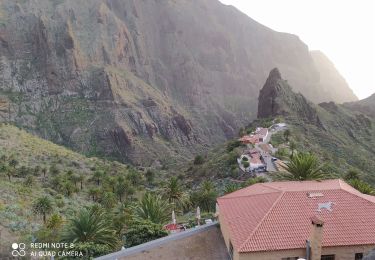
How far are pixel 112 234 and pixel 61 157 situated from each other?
62.8 meters

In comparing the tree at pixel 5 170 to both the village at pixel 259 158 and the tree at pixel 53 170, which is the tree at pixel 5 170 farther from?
the village at pixel 259 158

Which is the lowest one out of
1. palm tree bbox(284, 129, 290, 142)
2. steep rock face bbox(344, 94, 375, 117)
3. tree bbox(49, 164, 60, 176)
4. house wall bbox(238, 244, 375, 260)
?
house wall bbox(238, 244, 375, 260)

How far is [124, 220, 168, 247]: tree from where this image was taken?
A: 99.6ft

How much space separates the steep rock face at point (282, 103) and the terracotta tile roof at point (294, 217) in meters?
93.1

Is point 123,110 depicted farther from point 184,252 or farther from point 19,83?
point 184,252

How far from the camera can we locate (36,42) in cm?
17662

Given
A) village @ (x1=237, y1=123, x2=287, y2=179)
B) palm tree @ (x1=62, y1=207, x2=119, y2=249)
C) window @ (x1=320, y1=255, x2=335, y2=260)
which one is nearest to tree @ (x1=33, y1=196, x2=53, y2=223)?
palm tree @ (x1=62, y1=207, x2=119, y2=249)

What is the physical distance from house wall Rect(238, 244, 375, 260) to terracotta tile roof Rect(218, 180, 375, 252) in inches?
11.2

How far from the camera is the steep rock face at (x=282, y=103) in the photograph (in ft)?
394

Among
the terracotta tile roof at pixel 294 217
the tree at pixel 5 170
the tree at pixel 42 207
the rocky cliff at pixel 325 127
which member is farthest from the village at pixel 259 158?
the tree at pixel 5 170

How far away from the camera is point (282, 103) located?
126m

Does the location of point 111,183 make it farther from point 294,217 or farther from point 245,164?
point 294,217

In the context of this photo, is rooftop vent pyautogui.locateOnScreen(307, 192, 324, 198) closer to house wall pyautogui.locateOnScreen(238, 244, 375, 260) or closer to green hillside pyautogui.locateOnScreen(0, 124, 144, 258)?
house wall pyautogui.locateOnScreen(238, 244, 375, 260)

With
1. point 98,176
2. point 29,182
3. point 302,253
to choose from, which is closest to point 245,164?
point 98,176
